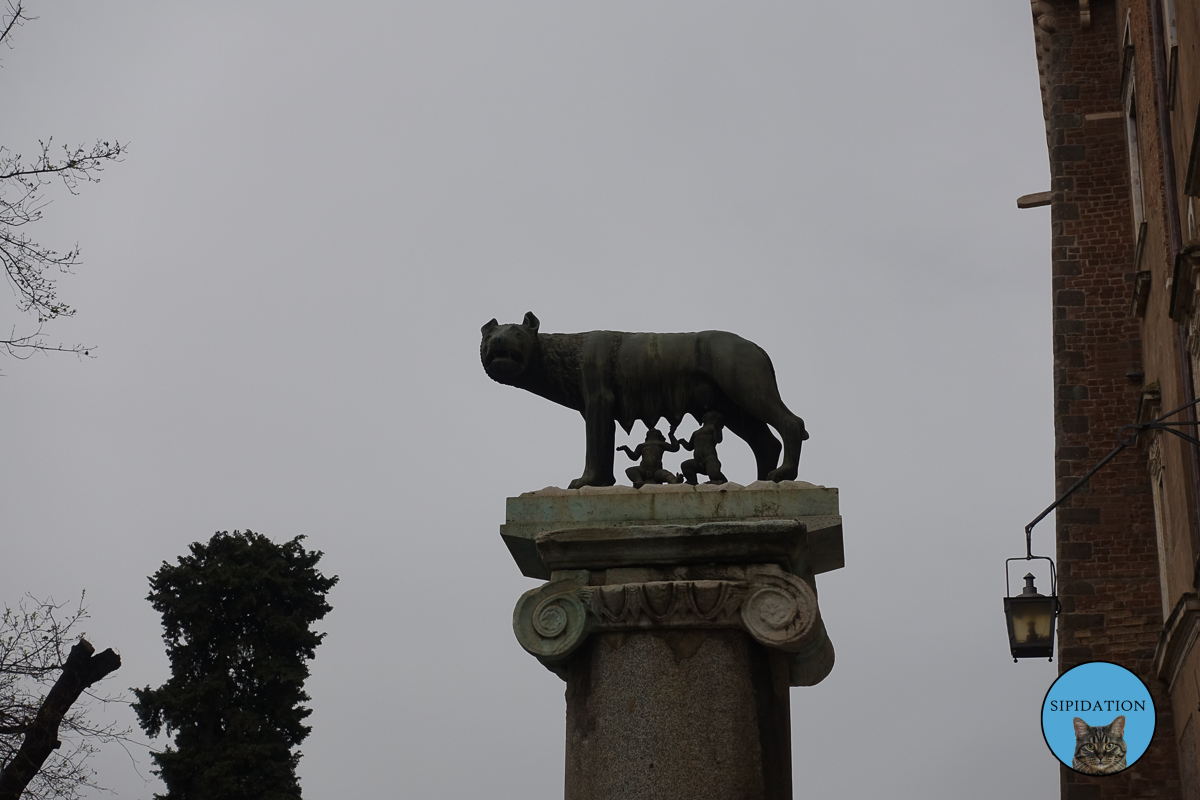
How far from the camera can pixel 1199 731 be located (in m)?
16.3

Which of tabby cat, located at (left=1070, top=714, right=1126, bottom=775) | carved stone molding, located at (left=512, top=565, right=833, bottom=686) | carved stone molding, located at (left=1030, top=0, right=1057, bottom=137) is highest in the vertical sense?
carved stone molding, located at (left=1030, top=0, right=1057, bottom=137)

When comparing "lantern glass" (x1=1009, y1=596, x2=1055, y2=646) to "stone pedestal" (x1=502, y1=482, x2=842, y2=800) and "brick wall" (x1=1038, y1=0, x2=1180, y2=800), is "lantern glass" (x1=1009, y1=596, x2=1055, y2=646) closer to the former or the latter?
"stone pedestal" (x1=502, y1=482, x2=842, y2=800)

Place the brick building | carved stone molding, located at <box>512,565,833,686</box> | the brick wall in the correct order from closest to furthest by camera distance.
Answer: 1. carved stone molding, located at <box>512,565,833,686</box>
2. the brick building
3. the brick wall

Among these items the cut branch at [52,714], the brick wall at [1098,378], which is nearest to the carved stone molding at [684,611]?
the cut branch at [52,714]

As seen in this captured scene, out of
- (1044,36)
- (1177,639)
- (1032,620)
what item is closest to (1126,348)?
(1044,36)

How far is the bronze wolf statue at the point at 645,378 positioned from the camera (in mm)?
7312

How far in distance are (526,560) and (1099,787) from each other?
50.8 ft

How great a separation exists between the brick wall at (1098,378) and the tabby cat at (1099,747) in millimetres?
7823

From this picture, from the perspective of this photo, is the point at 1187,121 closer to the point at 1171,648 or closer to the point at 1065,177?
the point at 1171,648

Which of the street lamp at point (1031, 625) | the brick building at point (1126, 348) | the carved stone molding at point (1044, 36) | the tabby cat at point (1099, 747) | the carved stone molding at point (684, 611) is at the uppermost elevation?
the carved stone molding at point (1044, 36)

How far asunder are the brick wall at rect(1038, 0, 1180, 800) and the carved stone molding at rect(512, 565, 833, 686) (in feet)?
45.1

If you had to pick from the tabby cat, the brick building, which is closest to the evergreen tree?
the brick building

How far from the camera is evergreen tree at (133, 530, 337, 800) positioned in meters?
22.6

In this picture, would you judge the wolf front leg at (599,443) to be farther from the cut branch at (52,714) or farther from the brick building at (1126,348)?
the brick building at (1126,348)
